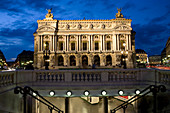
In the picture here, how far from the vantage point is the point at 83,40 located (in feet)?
181

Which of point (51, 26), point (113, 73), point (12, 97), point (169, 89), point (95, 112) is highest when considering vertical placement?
point (51, 26)

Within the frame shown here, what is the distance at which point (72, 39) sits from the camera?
55188mm

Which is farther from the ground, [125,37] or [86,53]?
[125,37]

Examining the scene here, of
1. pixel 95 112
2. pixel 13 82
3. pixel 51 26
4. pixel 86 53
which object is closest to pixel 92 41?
pixel 86 53

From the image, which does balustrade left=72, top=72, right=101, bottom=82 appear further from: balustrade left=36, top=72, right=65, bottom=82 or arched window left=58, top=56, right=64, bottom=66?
arched window left=58, top=56, right=64, bottom=66

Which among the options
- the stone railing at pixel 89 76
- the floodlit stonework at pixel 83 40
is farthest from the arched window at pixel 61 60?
the stone railing at pixel 89 76

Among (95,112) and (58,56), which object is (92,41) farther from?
(95,112)

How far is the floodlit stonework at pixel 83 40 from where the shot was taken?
175 ft

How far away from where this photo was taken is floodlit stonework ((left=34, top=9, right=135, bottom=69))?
175 feet

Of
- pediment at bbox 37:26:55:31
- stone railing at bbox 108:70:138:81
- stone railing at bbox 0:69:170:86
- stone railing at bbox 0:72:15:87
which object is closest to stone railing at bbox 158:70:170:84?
stone railing at bbox 0:69:170:86

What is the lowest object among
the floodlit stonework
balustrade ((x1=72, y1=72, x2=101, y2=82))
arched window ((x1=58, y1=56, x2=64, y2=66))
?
balustrade ((x1=72, y1=72, x2=101, y2=82))

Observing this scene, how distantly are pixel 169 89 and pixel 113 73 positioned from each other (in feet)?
10.7

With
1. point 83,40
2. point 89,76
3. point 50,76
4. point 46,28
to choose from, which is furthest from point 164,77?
point 46,28

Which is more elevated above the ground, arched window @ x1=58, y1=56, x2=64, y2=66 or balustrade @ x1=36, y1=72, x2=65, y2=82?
arched window @ x1=58, y1=56, x2=64, y2=66
